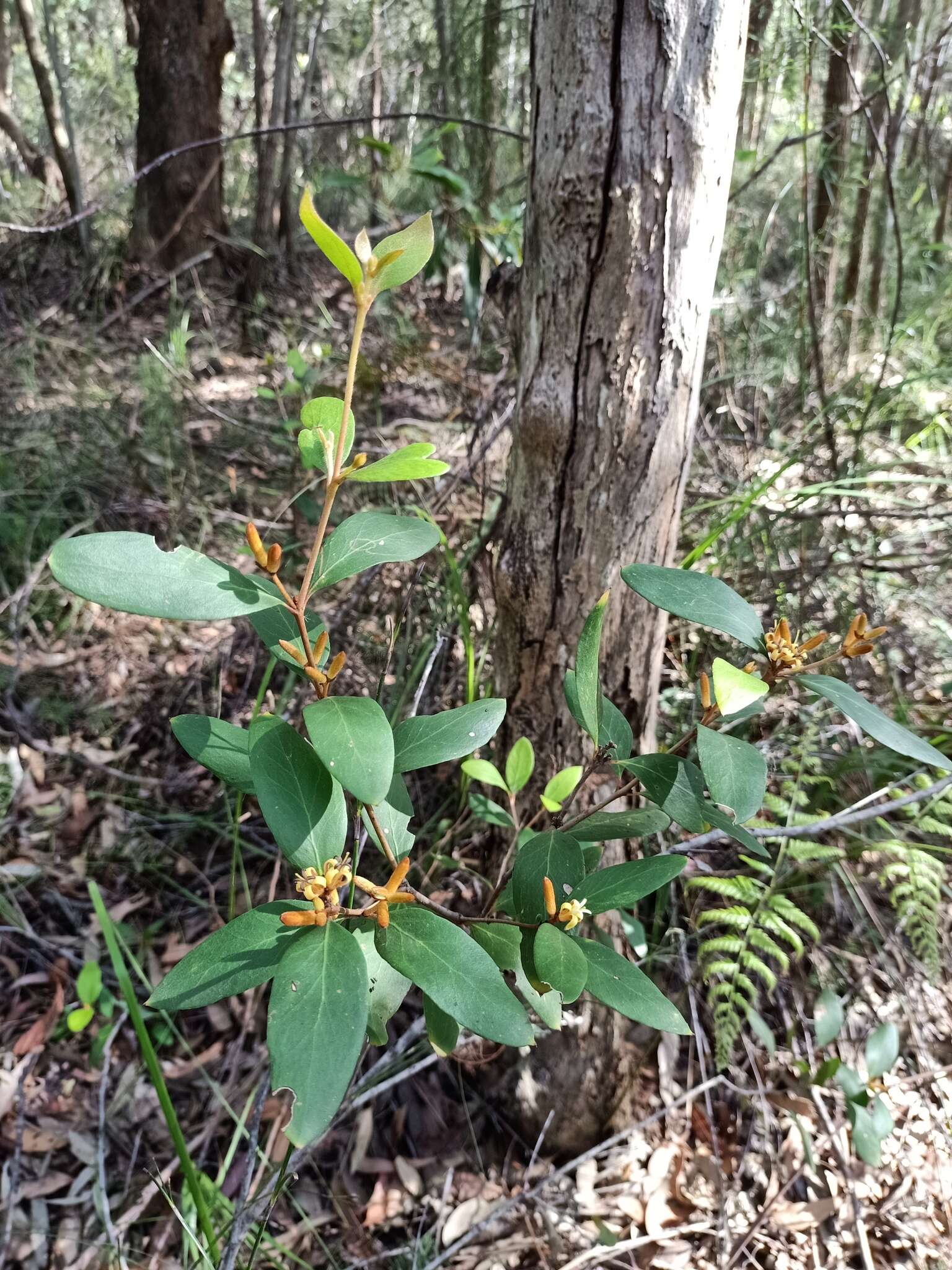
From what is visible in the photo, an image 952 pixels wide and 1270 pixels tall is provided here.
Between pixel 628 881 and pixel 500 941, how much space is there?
0.43 feet

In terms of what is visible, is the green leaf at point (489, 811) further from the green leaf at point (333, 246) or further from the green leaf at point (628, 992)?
the green leaf at point (333, 246)

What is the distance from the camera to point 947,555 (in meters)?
1.88

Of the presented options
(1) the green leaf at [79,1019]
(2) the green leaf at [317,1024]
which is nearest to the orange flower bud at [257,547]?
(2) the green leaf at [317,1024]

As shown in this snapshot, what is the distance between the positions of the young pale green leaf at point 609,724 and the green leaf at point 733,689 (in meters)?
0.16

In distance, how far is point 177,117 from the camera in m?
4.21

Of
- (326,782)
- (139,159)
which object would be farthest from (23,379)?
(326,782)

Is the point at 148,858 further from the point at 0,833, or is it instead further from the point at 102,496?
the point at 102,496

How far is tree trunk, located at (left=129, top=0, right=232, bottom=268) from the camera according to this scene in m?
4.08

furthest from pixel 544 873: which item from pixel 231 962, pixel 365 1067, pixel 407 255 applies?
pixel 365 1067

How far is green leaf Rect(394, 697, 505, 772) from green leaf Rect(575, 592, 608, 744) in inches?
3.4

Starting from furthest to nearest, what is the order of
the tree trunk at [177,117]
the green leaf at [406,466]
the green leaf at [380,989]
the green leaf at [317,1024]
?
the tree trunk at [177,117] → the green leaf at [380,989] → the green leaf at [406,466] → the green leaf at [317,1024]

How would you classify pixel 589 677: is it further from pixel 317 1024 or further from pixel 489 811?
pixel 489 811

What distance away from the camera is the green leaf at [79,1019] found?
5.00 feet

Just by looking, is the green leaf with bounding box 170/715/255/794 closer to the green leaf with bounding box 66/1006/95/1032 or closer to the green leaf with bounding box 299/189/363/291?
the green leaf with bounding box 299/189/363/291
